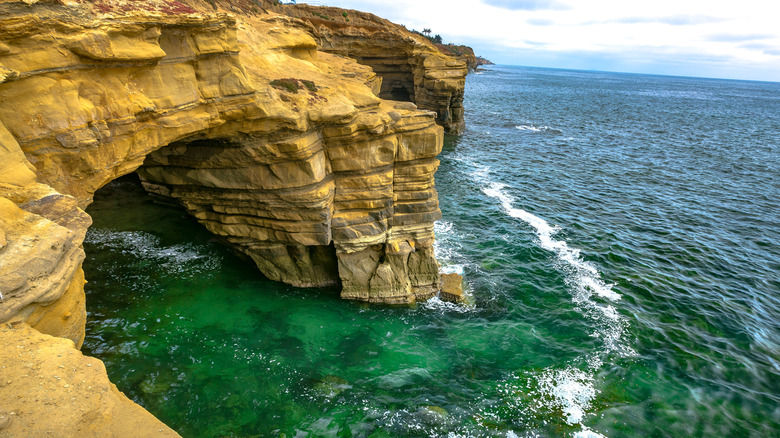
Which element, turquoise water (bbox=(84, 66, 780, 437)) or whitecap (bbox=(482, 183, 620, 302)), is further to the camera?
whitecap (bbox=(482, 183, 620, 302))

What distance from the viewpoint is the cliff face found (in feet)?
26.1

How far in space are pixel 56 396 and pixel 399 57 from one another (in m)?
53.7

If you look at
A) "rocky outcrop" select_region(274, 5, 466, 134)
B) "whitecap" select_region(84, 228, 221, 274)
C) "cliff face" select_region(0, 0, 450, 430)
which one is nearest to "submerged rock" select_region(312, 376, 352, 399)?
"cliff face" select_region(0, 0, 450, 430)

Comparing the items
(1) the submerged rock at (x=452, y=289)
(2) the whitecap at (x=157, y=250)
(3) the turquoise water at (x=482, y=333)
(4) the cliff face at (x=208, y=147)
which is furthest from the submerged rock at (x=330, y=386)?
(2) the whitecap at (x=157, y=250)

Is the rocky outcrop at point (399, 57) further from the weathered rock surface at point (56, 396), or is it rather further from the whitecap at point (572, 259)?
the weathered rock surface at point (56, 396)

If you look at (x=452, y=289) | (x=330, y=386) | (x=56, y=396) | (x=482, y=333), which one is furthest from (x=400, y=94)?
(x=56, y=396)

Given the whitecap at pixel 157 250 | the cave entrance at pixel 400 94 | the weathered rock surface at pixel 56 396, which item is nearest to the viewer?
the weathered rock surface at pixel 56 396

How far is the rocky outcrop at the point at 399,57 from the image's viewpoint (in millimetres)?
46816

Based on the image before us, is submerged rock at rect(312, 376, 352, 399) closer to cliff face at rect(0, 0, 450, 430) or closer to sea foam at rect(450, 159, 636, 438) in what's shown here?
cliff face at rect(0, 0, 450, 430)

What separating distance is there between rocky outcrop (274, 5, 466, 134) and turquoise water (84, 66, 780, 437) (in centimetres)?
2501

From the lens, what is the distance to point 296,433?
12055 mm

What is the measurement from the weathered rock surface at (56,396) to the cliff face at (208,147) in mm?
281

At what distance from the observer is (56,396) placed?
5238 mm

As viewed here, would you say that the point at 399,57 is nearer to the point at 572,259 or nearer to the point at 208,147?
the point at 572,259
